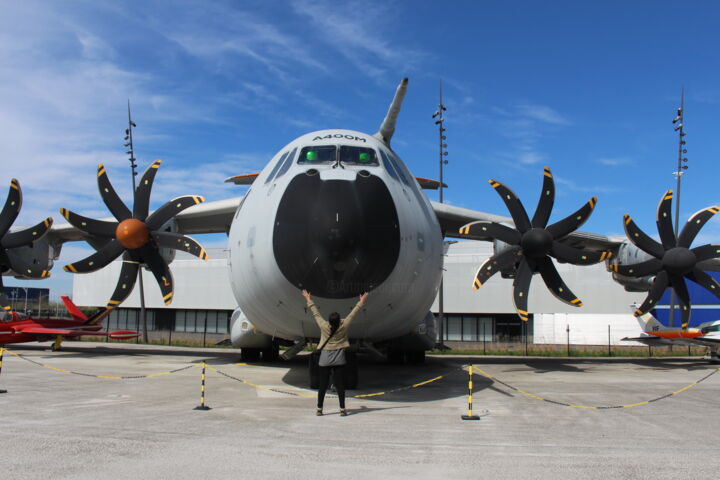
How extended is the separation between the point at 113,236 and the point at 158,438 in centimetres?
1132

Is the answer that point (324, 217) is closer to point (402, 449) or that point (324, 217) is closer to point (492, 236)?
point (402, 449)

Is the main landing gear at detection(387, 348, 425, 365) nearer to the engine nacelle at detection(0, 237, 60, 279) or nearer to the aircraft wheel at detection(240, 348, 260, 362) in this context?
the aircraft wheel at detection(240, 348, 260, 362)

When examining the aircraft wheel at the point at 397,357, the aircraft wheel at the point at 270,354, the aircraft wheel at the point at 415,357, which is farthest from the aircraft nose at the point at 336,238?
the aircraft wheel at the point at 415,357

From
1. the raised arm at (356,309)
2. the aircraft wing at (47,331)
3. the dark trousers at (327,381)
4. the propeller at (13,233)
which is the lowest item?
the aircraft wing at (47,331)

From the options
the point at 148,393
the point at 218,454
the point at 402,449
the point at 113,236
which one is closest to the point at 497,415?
the point at 402,449

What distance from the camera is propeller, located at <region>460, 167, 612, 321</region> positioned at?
14078 millimetres

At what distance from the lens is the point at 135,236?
1492 centimetres

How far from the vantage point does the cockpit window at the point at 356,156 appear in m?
Result: 8.72

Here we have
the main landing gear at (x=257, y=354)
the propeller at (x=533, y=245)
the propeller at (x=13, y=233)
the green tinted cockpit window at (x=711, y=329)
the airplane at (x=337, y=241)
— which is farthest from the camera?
the green tinted cockpit window at (x=711, y=329)

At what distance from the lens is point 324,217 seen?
23.4ft

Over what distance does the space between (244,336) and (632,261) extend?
11706 mm

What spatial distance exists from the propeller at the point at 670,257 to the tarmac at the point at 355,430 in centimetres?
507

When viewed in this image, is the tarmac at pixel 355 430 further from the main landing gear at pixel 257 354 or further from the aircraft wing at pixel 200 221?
the aircraft wing at pixel 200 221

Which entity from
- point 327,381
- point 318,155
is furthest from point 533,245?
point 327,381
